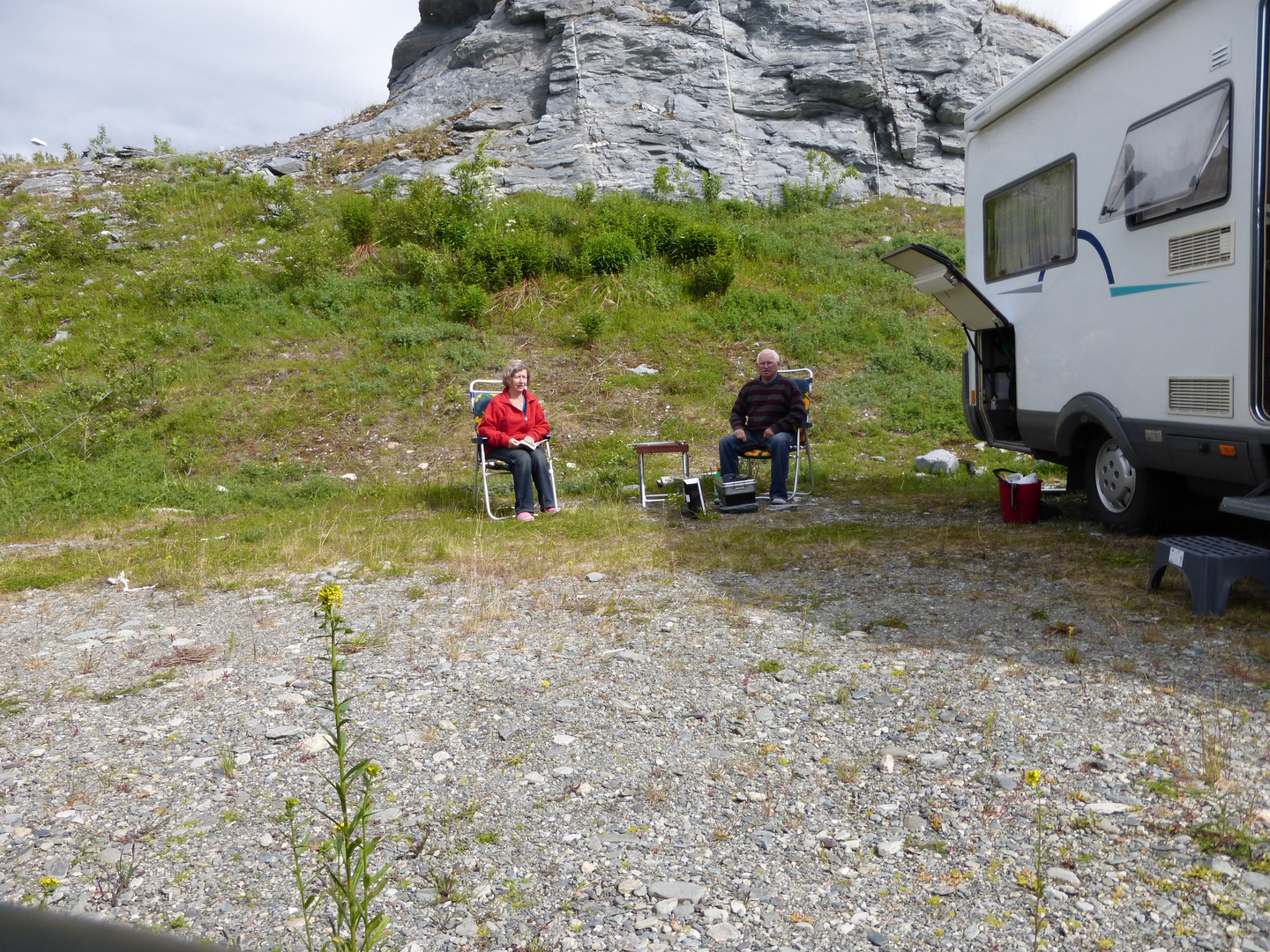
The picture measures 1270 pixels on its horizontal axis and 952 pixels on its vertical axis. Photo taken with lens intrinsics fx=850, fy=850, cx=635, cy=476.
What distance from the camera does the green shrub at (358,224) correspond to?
1399 cm

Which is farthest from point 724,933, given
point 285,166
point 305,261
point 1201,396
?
point 285,166

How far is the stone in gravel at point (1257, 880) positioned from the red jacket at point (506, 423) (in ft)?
20.4

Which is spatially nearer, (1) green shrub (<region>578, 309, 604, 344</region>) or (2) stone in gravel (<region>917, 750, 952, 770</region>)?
(2) stone in gravel (<region>917, 750, 952, 770</region>)

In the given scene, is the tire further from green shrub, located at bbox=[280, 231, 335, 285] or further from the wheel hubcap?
green shrub, located at bbox=[280, 231, 335, 285]

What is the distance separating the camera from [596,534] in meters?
6.61

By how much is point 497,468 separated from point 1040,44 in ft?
64.2

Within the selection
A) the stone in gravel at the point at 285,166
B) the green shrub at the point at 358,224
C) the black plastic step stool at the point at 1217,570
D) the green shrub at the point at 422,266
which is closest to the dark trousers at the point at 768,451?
the black plastic step stool at the point at 1217,570

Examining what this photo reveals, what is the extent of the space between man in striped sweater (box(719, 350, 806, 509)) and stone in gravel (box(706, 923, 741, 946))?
18.5ft

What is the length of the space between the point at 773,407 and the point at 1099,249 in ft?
10.4

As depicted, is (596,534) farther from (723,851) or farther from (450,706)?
(723,851)

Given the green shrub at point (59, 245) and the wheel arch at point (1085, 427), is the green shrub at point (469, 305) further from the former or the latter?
the wheel arch at point (1085, 427)

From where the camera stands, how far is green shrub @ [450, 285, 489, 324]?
486 inches

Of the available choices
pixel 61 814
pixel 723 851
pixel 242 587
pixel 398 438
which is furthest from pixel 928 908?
pixel 398 438

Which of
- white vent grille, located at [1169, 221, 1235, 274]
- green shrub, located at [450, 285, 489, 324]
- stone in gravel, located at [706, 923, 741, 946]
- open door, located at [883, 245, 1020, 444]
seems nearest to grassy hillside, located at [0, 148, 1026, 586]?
green shrub, located at [450, 285, 489, 324]
